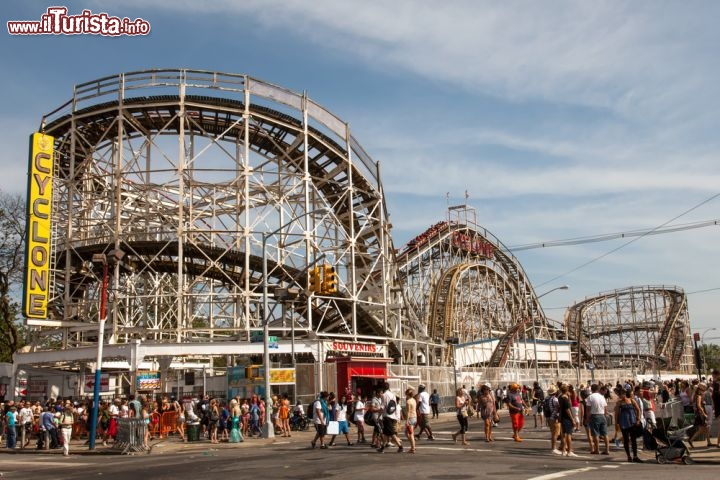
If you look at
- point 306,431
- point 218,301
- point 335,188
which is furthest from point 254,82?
point 306,431

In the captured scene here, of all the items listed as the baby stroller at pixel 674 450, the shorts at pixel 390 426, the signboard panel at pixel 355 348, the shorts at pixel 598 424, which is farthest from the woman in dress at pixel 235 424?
the baby stroller at pixel 674 450

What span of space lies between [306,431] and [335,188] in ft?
55.0

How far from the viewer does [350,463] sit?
16625mm

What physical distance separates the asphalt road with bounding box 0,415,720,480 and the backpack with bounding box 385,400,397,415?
104 centimetres

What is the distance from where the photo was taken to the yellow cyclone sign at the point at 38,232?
31.5 m

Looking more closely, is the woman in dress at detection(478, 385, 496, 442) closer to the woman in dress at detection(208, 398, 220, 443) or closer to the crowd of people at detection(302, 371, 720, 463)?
the crowd of people at detection(302, 371, 720, 463)

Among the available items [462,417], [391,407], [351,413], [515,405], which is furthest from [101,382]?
[515,405]

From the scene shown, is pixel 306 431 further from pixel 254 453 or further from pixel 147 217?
pixel 147 217

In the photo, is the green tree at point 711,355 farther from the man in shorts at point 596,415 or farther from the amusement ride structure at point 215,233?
the man in shorts at point 596,415

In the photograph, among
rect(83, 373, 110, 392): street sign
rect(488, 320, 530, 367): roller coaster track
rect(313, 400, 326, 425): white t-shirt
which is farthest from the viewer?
rect(488, 320, 530, 367): roller coaster track

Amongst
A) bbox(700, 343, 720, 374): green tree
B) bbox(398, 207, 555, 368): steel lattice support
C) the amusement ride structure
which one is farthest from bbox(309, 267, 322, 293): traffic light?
bbox(700, 343, 720, 374): green tree

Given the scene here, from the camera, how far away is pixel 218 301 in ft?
133

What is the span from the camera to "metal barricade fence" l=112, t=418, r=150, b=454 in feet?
76.3

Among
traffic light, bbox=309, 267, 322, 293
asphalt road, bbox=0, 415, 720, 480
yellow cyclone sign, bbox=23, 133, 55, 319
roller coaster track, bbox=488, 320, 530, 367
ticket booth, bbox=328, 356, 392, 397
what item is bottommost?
asphalt road, bbox=0, 415, 720, 480
